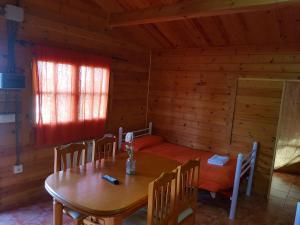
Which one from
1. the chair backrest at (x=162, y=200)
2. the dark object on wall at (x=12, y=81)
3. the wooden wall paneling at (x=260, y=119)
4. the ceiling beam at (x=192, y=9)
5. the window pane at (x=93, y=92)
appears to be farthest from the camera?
the wooden wall paneling at (x=260, y=119)

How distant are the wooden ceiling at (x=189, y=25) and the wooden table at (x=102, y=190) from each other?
1933mm

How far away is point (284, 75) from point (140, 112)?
244 centimetres

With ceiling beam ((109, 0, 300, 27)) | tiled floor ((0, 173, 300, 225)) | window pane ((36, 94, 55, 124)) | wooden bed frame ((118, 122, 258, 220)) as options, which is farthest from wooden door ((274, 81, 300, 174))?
window pane ((36, 94, 55, 124))

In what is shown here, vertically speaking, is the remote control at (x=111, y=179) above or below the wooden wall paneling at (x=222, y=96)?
below

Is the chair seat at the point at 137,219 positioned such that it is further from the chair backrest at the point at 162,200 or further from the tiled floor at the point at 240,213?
the tiled floor at the point at 240,213

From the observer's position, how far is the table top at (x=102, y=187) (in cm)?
165

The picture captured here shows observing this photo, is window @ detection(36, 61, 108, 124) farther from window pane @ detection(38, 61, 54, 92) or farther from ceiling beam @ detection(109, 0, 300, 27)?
ceiling beam @ detection(109, 0, 300, 27)

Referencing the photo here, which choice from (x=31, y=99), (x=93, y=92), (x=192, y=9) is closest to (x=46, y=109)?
(x=31, y=99)

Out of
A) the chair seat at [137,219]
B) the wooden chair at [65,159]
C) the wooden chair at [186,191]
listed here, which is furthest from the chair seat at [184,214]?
the wooden chair at [65,159]

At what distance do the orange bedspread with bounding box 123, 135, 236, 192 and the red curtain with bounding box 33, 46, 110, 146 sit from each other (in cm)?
84

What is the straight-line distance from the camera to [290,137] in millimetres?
4938

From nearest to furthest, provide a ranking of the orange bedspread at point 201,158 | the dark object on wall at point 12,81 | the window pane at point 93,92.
→ 1. the dark object on wall at point 12,81
2. the orange bedspread at point 201,158
3. the window pane at point 93,92

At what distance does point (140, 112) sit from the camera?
4664 mm

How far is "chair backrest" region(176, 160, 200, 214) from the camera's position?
1959 millimetres
